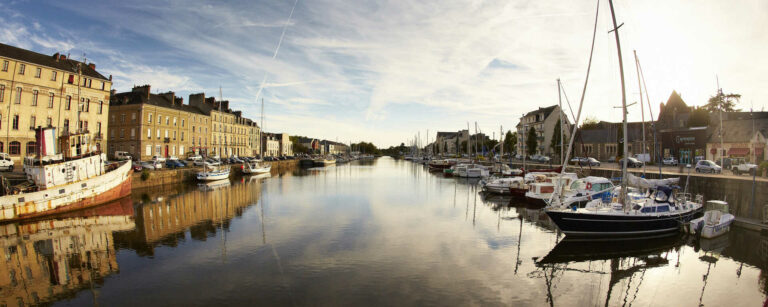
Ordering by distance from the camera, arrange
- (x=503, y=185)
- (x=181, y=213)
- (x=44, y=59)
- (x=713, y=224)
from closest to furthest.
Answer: (x=713, y=224) → (x=181, y=213) → (x=503, y=185) → (x=44, y=59)

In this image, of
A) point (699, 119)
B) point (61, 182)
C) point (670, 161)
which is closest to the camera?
point (61, 182)

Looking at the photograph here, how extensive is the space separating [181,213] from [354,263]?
16.4 meters

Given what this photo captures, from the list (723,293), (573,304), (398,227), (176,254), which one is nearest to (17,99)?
(176,254)

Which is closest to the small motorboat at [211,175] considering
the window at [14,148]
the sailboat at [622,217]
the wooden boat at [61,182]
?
the wooden boat at [61,182]

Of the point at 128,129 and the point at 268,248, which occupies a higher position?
the point at 128,129

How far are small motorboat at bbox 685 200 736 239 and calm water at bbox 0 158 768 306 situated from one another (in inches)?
22.4

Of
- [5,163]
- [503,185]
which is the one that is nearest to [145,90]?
[5,163]

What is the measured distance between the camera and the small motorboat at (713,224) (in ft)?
57.1

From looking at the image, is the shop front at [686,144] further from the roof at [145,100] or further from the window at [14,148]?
the roof at [145,100]

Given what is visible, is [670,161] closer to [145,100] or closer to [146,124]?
[146,124]

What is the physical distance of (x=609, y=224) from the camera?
1678 cm

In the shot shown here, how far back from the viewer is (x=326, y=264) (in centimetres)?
1362

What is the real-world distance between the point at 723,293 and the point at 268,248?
56.3ft

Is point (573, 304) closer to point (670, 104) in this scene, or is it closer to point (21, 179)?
point (21, 179)
